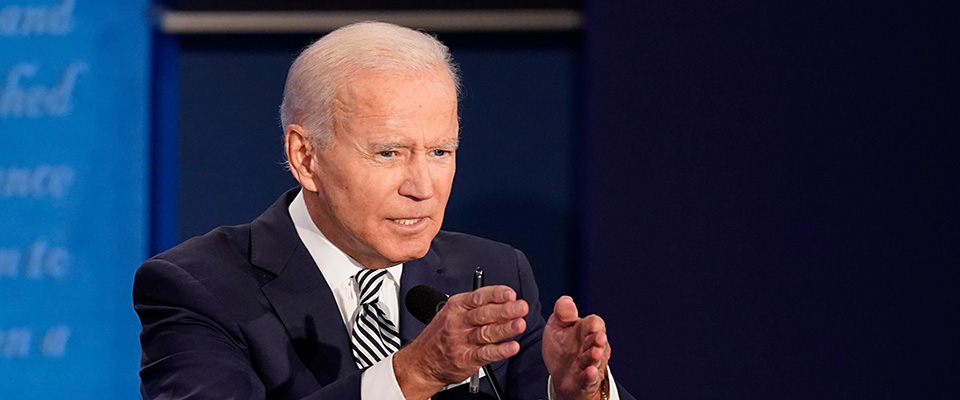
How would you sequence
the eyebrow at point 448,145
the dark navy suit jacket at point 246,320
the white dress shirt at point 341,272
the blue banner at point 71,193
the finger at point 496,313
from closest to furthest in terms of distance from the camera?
the finger at point 496,313, the dark navy suit jacket at point 246,320, the eyebrow at point 448,145, the white dress shirt at point 341,272, the blue banner at point 71,193

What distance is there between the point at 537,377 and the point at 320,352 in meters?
0.45

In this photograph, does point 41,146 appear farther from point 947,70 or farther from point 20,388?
point 947,70

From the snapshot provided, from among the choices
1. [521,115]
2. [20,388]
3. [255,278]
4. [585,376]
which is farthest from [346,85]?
[20,388]

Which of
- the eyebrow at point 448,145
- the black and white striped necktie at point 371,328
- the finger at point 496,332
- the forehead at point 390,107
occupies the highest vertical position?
the forehead at point 390,107

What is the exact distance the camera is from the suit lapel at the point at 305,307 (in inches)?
68.5

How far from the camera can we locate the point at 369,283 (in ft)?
5.97

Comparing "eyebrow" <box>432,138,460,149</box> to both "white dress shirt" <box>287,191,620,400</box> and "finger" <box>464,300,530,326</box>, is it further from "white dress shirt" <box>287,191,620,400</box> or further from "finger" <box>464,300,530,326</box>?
"finger" <box>464,300,530,326</box>

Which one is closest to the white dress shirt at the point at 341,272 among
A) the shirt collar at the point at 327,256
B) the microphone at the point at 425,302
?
the shirt collar at the point at 327,256

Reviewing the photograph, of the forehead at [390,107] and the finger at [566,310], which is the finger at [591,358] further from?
the forehead at [390,107]

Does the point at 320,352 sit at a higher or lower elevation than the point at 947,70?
lower

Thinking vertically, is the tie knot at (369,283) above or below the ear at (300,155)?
below

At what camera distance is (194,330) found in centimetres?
165

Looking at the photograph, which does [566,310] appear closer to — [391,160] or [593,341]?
[593,341]

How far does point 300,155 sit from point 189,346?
1.24 ft
